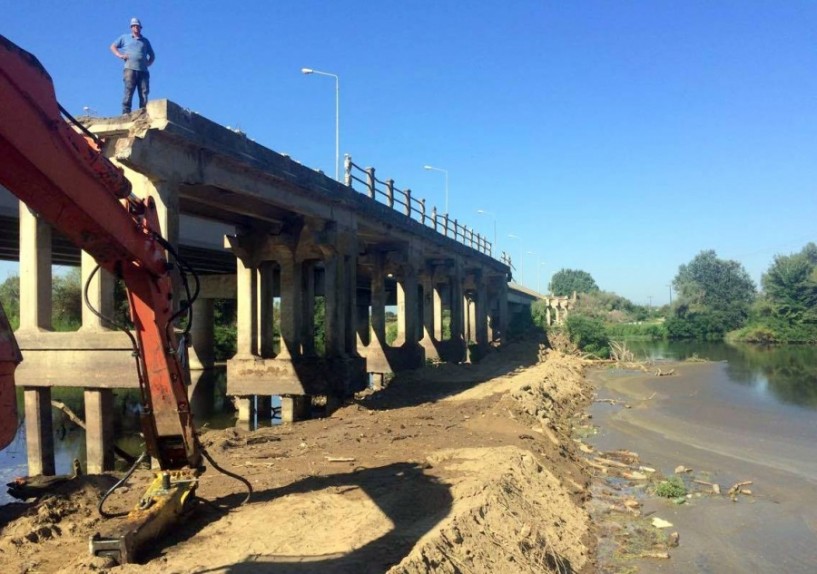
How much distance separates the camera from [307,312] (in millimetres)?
22859

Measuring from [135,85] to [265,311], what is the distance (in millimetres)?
10327

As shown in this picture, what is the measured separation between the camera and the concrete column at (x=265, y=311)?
73.4 ft

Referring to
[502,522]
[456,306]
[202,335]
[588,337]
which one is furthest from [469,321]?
[502,522]

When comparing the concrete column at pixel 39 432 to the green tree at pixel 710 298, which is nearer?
the concrete column at pixel 39 432

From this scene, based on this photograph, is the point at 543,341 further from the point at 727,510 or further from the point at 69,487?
the point at 69,487

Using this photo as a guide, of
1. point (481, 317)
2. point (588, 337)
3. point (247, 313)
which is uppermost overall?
point (247, 313)

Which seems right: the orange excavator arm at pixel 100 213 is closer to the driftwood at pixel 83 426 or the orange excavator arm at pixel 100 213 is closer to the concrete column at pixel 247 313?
the driftwood at pixel 83 426


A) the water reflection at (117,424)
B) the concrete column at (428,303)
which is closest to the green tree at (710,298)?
the concrete column at (428,303)

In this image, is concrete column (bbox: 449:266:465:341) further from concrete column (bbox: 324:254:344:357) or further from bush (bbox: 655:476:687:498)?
bush (bbox: 655:476:687:498)

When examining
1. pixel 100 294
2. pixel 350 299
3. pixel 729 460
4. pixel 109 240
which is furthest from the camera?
pixel 350 299

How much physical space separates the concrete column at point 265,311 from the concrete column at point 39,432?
7777 millimetres

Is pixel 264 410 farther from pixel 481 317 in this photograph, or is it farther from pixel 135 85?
pixel 481 317

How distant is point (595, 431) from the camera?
69.3 ft

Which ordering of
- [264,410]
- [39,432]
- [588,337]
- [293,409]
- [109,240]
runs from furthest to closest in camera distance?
[588,337], [264,410], [293,409], [39,432], [109,240]
